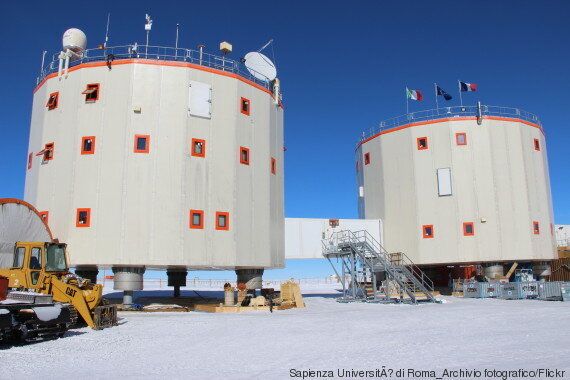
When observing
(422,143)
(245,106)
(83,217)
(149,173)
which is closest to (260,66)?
(245,106)

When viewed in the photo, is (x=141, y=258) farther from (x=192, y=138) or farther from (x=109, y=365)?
(x=109, y=365)

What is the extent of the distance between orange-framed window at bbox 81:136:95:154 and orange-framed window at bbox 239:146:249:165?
719 centimetres

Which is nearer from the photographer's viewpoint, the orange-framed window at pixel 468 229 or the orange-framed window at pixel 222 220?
the orange-framed window at pixel 222 220

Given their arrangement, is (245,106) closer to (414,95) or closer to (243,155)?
(243,155)

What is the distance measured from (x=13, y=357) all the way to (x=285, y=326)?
8398 millimetres

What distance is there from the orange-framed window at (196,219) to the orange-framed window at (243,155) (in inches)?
141

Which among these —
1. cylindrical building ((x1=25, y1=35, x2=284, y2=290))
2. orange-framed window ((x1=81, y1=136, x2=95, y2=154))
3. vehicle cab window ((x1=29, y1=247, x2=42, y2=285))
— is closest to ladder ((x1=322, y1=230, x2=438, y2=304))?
cylindrical building ((x1=25, y1=35, x2=284, y2=290))

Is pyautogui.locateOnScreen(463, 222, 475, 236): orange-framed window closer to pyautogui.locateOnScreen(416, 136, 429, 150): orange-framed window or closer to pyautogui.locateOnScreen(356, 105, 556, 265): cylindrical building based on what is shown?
pyautogui.locateOnScreen(356, 105, 556, 265): cylindrical building

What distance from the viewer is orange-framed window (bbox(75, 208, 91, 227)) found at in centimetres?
2328

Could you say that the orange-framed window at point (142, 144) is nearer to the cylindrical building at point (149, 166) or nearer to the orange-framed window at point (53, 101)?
the cylindrical building at point (149, 166)

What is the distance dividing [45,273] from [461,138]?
2797 cm

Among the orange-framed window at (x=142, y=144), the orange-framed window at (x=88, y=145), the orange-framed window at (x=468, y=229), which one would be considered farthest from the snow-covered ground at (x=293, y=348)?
the orange-framed window at (x=468, y=229)

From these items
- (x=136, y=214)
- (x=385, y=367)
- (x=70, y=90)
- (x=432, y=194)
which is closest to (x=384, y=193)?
(x=432, y=194)

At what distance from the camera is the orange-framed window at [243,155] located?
26070 millimetres
